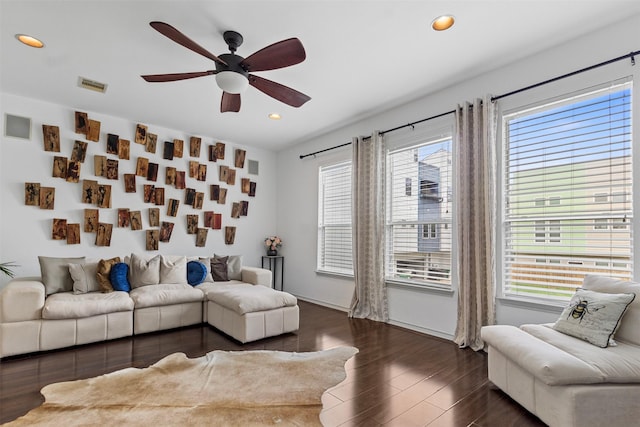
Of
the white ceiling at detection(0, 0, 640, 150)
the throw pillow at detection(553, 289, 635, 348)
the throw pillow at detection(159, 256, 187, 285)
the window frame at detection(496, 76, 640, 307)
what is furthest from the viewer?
the throw pillow at detection(159, 256, 187, 285)

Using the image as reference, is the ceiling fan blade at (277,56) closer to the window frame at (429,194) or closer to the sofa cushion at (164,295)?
the window frame at (429,194)

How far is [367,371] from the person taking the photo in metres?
2.79

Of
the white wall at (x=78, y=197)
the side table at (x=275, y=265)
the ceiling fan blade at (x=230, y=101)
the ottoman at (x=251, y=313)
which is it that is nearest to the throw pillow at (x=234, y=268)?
the white wall at (x=78, y=197)

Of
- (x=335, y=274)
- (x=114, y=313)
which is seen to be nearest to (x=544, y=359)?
(x=335, y=274)

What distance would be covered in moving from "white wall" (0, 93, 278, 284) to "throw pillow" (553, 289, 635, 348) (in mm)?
4929

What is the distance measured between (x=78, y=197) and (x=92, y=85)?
62.8 inches

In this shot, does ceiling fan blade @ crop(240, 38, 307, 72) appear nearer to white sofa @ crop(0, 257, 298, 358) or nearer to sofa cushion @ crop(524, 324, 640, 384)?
white sofa @ crop(0, 257, 298, 358)

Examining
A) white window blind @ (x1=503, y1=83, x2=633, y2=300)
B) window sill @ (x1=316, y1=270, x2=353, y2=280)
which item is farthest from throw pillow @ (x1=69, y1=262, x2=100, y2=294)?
white window blind @ (x1=503, y1=83, x2=633, y2=300)

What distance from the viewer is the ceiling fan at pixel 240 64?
2.28 metres

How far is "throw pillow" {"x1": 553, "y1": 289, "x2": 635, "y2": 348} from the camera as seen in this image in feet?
6.95

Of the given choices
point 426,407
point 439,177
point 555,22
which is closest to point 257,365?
point 426,407

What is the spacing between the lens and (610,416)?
1.84 metres

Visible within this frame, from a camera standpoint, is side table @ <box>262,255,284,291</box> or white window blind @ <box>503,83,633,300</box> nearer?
white window blind @ <box>503,83,633,300</box>

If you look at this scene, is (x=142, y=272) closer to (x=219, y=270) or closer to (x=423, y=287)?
(x=219, y=270)
